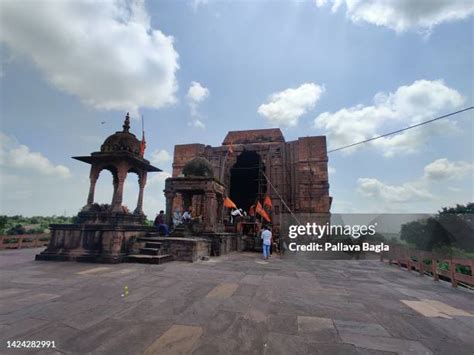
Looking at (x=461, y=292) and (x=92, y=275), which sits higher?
(x=92, y=275)

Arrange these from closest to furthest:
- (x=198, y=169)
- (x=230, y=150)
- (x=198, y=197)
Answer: (x=198, y=169)
(x=198, y=197)
(x=230, y=150)

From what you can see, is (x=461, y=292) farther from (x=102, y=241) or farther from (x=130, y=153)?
(x=130, y=153)

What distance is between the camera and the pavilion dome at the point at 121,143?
1050 centimetres

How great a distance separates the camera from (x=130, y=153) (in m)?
10.3

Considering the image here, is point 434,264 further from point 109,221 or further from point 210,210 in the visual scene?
point 109,221

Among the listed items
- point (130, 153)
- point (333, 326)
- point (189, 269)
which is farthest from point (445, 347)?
point (130, 153)

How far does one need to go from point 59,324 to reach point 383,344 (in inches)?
163

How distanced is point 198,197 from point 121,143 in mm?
10239

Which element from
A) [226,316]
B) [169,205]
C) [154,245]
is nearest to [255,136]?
[169,205]

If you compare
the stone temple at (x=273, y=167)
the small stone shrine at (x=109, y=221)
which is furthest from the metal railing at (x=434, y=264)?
the small stone shrine at (x=109, y=221)

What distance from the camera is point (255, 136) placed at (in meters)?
23.0

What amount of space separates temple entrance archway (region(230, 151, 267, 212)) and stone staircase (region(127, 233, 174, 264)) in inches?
535

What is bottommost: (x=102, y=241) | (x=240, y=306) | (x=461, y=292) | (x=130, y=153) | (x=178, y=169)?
(x=461, y=292)

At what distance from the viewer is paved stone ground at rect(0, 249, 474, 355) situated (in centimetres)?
273
